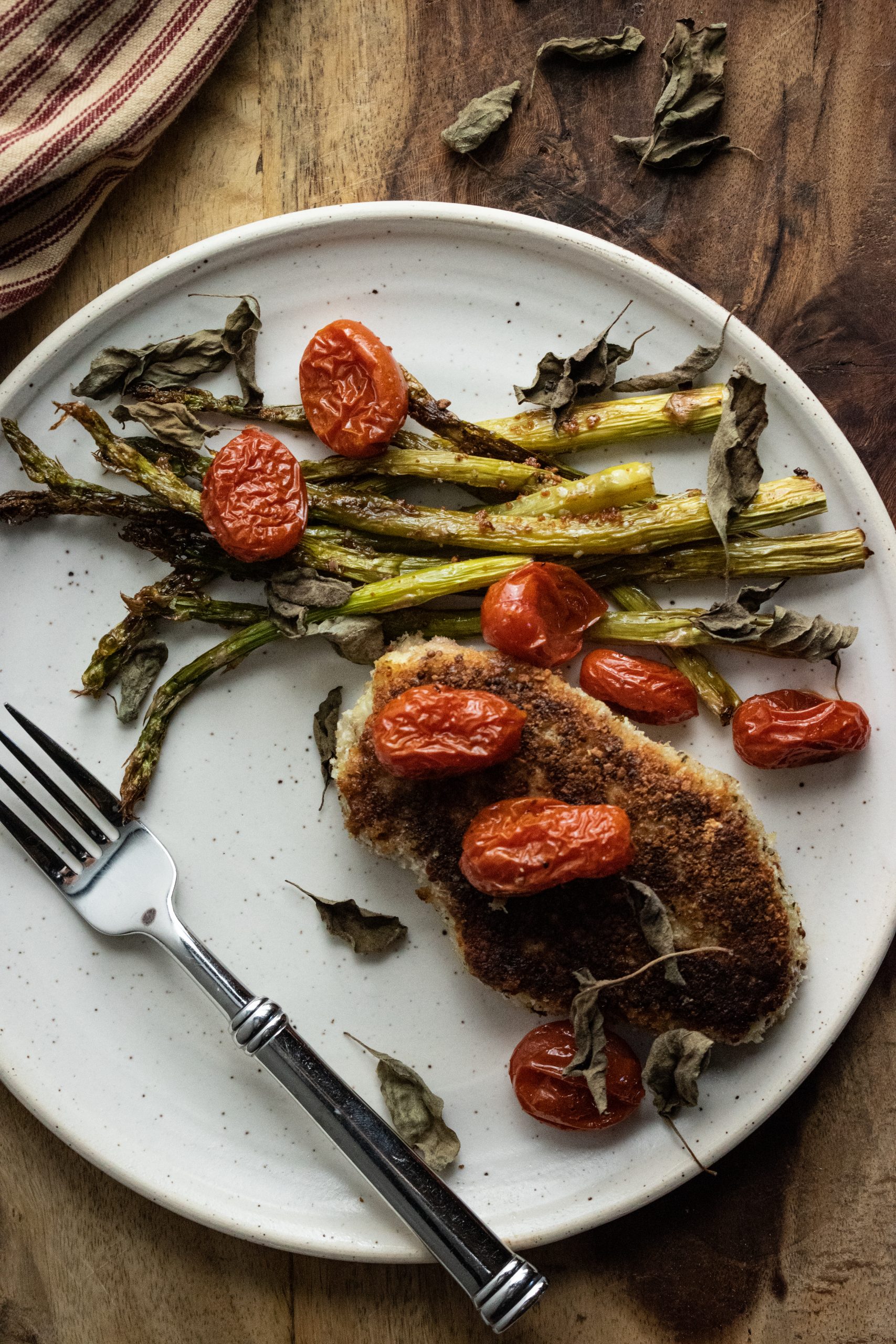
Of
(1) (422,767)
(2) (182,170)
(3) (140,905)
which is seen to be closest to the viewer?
(1) (422,767)

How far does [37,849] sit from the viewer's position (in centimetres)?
362

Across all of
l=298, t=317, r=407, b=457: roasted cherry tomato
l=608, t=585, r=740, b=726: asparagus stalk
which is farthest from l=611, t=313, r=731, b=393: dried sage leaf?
l=298, t=317, r=407, b=457: roasted cherry tomato

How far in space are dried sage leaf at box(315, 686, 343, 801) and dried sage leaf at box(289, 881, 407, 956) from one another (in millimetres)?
175

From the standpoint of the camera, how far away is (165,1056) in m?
3.80

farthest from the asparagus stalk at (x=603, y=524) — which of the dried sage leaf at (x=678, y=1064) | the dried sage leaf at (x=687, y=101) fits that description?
the dried sage leaf at (x=678, y=1064)

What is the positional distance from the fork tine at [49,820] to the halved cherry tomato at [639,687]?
2057 mm

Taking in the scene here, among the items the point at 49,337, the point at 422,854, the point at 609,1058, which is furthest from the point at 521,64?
the point at 609,1058

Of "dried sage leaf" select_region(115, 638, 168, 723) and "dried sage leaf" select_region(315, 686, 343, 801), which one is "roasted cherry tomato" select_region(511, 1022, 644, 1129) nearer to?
"dried sage leaf" select_region(315, 686, 343, 801)

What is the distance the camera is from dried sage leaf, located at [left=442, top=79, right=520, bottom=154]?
12.4 feet

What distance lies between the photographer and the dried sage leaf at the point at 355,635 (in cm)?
354

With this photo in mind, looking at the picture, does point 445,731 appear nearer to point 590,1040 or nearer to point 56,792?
Answer: point 590,1040

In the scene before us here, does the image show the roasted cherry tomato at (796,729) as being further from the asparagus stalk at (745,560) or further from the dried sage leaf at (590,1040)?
the dried sage leaf at (590,1040)

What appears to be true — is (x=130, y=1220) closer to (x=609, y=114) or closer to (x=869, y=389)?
(x=869, y=389)

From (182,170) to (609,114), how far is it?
1.76 meters
